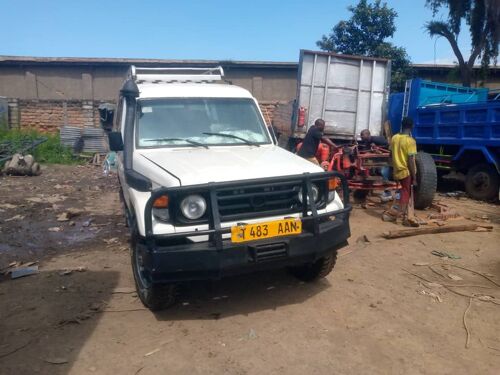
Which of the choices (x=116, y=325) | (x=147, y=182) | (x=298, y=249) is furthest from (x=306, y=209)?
(x=116, y=325)

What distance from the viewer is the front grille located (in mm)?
3471

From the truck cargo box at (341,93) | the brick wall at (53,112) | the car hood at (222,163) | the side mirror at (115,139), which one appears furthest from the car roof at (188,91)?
the brick wall at (53,112)

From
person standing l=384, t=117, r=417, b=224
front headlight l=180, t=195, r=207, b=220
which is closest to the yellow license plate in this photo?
front headlight l=180, t=195, r=207, b=220

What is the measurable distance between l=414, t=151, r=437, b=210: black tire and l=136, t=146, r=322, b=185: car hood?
3994mm

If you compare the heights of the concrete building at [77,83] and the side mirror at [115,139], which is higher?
the concrete building at [77,83]

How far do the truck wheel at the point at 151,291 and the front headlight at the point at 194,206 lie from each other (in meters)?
0.62

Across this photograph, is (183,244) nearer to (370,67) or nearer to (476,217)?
(476,217)

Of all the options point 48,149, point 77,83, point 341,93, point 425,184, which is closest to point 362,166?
point 425,184

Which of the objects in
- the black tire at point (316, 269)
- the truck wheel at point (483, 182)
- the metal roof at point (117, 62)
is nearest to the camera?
the black tire at point (316, 269)

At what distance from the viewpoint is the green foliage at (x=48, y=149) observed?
1479 cm

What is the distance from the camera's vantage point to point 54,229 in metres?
6.76

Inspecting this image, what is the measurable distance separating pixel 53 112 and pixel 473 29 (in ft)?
59.9

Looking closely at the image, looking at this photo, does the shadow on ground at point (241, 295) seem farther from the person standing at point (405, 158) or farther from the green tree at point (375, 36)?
the green tree at point (375, 36)

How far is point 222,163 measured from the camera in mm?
3809
